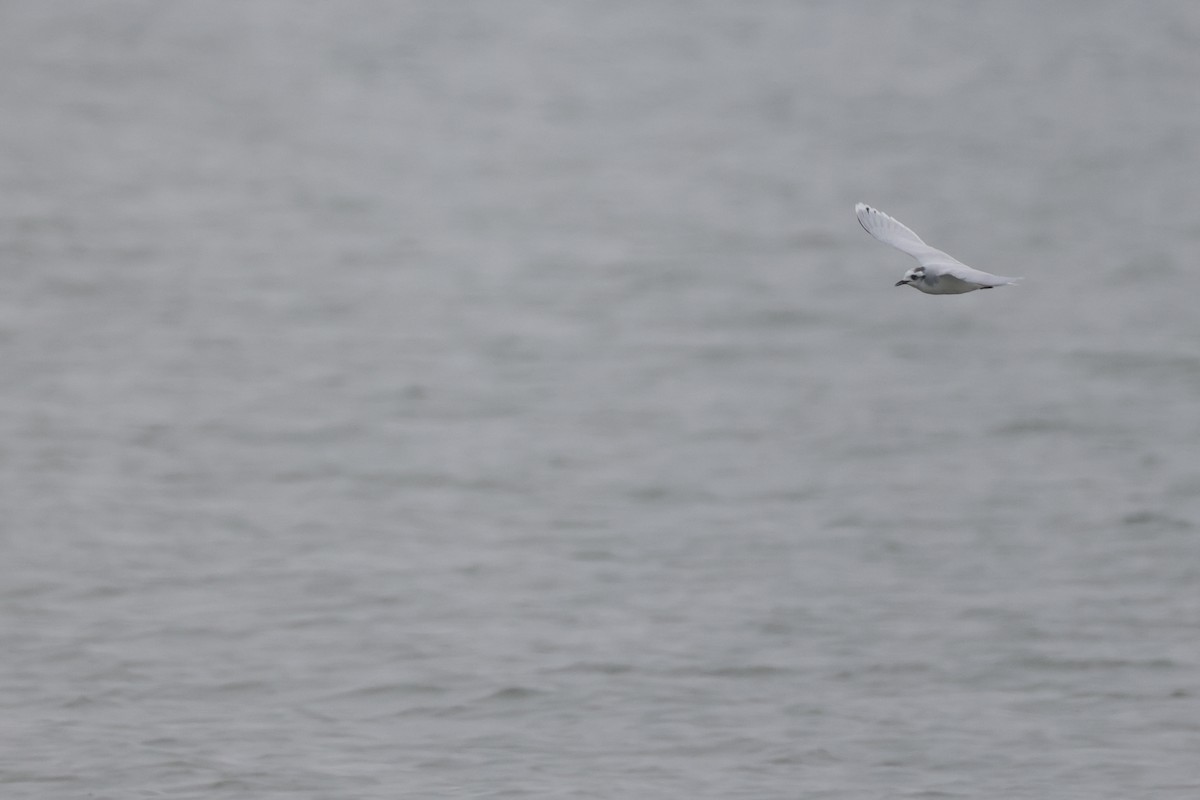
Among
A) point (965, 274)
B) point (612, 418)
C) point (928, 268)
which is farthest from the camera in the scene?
point (612, 418)

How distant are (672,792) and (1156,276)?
39.1 ft

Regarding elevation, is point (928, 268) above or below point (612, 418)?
above

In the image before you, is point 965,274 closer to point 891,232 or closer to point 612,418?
point 891,232

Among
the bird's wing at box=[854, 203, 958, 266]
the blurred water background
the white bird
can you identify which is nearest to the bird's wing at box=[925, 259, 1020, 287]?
the white bird

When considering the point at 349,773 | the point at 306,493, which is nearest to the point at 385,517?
the point at 306,493

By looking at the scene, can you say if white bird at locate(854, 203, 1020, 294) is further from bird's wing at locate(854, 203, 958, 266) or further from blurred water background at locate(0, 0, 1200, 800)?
blurred water background at locate(0, 0, 1200, 800)

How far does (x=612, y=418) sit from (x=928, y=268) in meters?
10.1

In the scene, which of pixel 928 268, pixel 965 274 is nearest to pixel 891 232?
pixel 928 268

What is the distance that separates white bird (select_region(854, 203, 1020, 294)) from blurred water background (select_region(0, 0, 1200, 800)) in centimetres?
351

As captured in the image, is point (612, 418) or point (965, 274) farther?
point (612, 418)

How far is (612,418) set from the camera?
18.5 m

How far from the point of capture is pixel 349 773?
11492 millimetres

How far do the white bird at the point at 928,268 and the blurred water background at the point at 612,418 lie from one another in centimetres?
351

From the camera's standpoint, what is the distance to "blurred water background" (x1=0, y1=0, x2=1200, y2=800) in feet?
40.2
